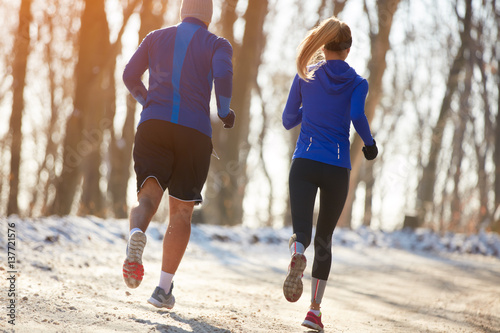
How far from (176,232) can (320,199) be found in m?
0.99

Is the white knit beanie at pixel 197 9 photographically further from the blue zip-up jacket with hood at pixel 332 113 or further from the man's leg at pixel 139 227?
the man's leg at pixel 139 227

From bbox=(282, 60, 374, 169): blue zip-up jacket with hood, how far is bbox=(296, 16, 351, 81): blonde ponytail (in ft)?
0.29

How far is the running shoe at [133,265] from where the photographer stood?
3467 millimetres

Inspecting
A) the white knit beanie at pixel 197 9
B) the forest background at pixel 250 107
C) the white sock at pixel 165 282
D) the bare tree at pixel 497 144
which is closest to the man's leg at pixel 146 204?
the white sock at pixel 165 282

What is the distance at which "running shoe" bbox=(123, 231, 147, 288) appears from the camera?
11.4 feet

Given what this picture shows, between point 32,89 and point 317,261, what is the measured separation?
26.4m

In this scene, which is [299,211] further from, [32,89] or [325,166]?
[32,89]

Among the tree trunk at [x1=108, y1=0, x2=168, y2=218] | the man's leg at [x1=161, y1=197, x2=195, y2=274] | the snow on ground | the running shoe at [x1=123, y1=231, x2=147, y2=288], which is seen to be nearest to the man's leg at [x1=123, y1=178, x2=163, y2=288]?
the running shoe at [x1=123, y1=231, x2=147, y2=288]

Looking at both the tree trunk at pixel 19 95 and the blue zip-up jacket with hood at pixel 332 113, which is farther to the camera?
the tree trunk at pixel 19 95

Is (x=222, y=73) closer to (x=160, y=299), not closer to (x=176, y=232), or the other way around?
(x=176, y=232)

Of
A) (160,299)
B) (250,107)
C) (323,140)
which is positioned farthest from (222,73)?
(250,107)

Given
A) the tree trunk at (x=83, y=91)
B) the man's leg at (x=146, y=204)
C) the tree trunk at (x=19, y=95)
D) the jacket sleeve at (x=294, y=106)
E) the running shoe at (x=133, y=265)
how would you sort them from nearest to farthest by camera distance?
1. the running shoe at (x=133, y=265)
2. the man's leg at (x=146, y=204)
3. the jacket sleeve at (x=294, y=106)
4. the tree trunk at (x=83, y=91)
5. the tree trunk at (x=19, y=95)

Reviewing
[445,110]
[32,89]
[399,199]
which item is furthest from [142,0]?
[399,199]

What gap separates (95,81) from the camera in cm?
1251
